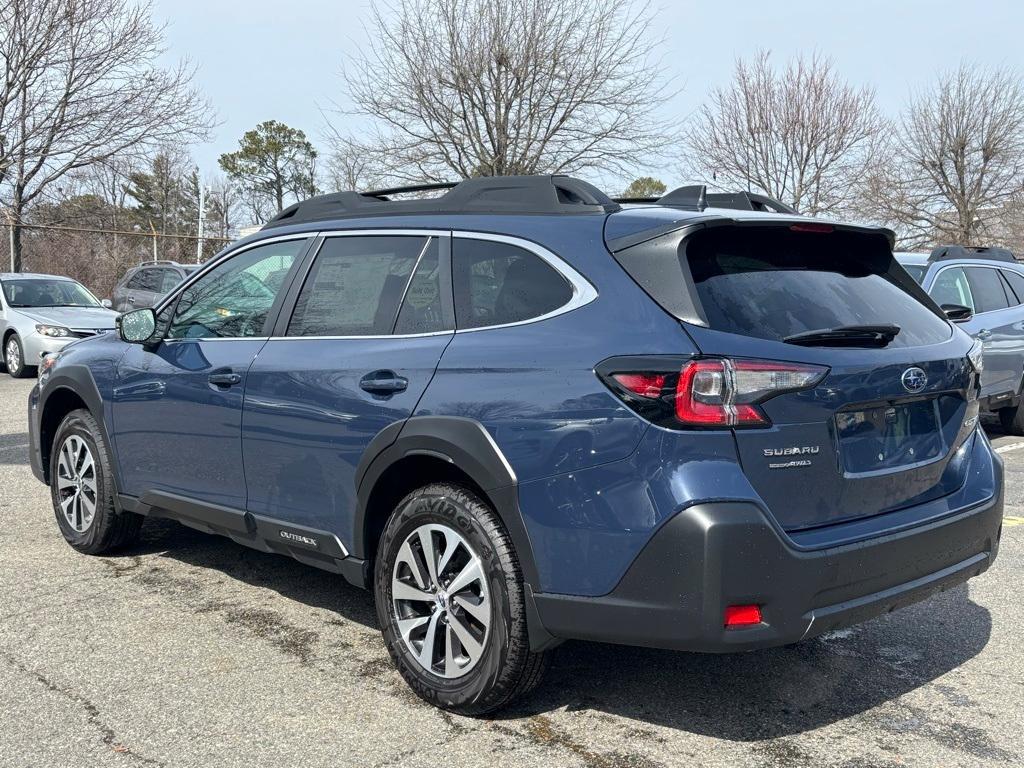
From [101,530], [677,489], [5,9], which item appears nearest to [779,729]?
[677,489]

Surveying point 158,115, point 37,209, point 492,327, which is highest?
point 158,115

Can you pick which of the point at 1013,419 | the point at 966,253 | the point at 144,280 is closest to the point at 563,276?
the point at 966,253

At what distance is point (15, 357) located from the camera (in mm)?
15453

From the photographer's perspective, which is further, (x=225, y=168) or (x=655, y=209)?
(x=225, y=168)

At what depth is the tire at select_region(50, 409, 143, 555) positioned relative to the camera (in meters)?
5.37

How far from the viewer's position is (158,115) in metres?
25.8

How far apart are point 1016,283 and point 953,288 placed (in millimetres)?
1029

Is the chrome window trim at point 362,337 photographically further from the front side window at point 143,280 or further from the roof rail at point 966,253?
the front side window at point 143,280

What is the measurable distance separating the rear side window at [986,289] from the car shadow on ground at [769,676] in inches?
230

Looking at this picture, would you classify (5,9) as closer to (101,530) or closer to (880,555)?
(101,530)

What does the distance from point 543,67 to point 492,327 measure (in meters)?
22.1

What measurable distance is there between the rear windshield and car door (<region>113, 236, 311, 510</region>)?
1.88 metres

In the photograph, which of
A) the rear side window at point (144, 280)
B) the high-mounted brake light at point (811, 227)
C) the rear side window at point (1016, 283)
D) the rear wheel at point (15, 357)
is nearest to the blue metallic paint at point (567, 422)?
the high-mounted brake light at point (811, 227)

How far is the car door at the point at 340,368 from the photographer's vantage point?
12.5 feet
